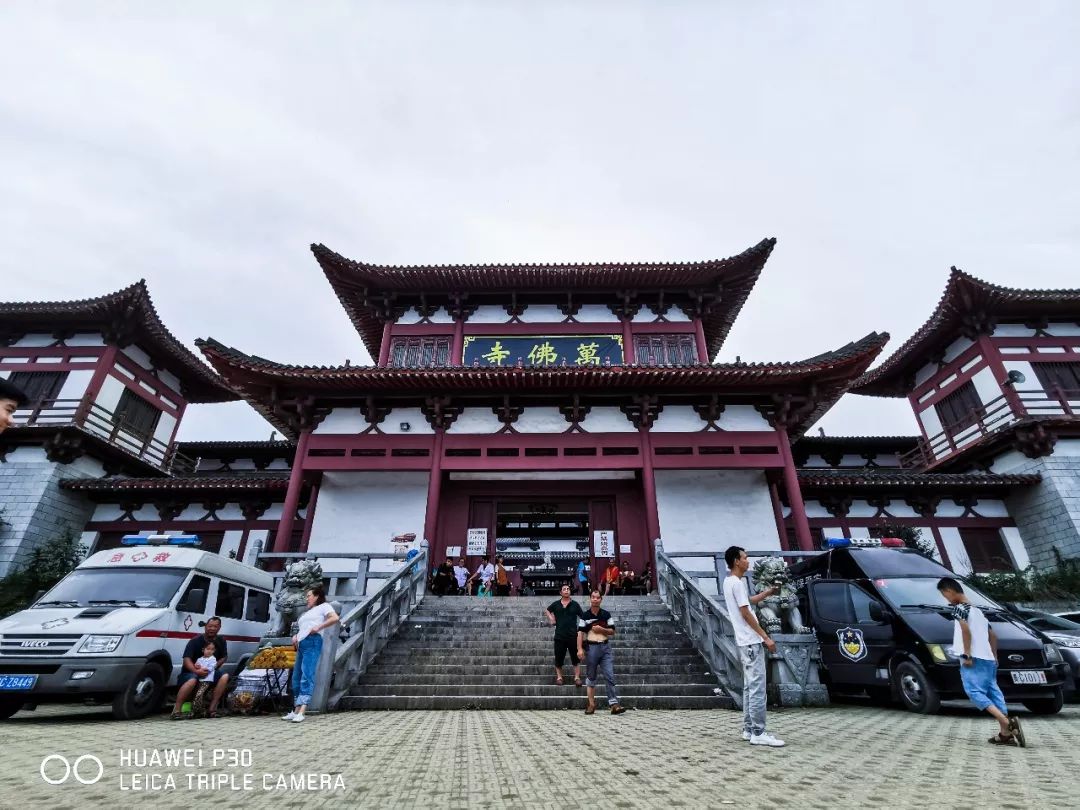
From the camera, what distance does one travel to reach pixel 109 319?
17094mm

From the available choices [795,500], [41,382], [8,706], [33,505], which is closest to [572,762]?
[8,706]

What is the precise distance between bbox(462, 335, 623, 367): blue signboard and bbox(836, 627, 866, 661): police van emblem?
31.9 ft

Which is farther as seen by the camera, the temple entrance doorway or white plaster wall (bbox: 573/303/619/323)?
white plaster wall (bbox: 573/303/619/323)

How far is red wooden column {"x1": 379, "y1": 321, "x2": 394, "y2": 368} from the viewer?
16053 millimetres

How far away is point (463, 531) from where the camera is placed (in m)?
13.6

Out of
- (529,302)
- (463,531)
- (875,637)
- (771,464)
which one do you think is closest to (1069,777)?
(875,637)

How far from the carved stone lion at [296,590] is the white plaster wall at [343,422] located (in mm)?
5217

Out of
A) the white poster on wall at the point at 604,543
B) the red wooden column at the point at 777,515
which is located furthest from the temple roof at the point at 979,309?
the white poster on wall at the point at 604,543

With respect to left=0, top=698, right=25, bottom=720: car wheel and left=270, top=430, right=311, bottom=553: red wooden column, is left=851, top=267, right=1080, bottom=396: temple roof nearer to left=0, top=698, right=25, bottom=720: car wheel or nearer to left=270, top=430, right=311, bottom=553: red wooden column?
left=270, top=430, right=311, bottom=553: red wooden column

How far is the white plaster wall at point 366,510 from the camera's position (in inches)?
509

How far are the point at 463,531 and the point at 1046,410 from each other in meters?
18.4

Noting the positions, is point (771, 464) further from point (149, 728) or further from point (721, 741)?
point (149, 728)

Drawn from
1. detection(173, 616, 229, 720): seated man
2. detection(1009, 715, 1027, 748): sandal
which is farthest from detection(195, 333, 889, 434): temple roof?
detection(1009, 715, 1027, 748): sandal

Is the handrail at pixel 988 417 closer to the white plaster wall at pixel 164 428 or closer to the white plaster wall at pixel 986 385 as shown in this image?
the white plaster wall at pixel 986 385
